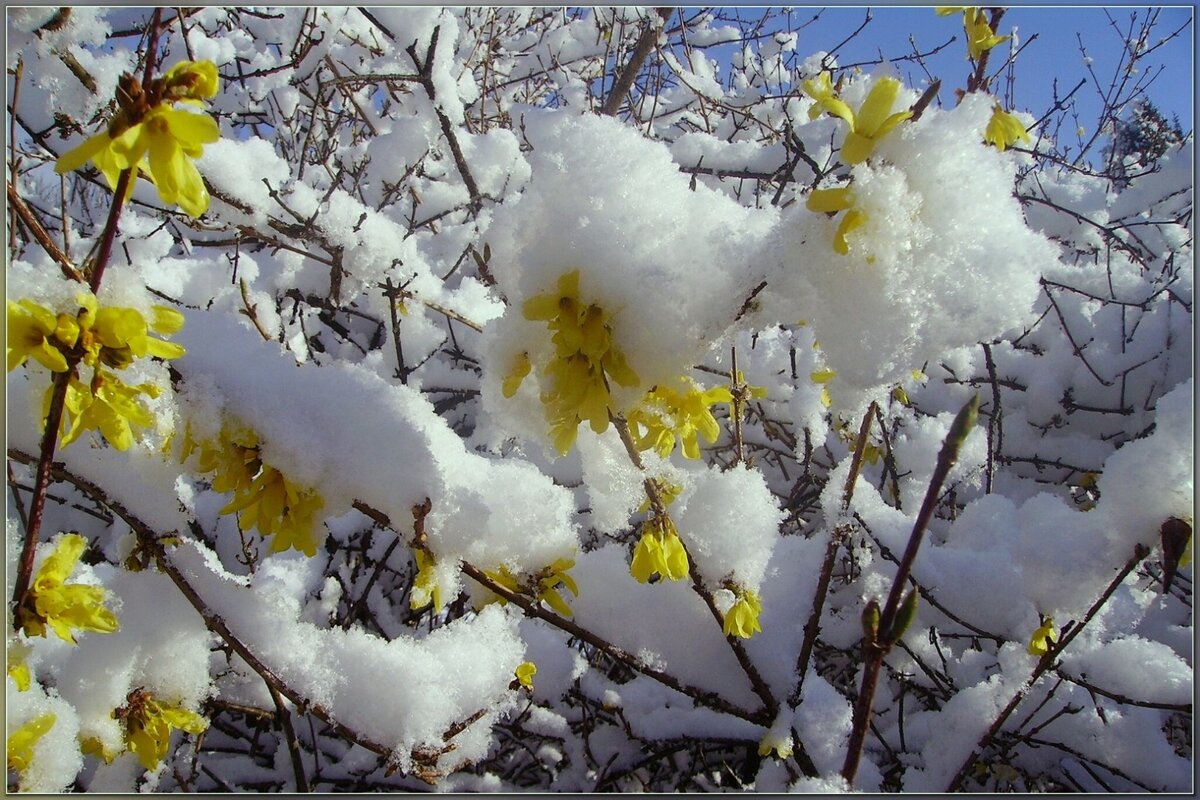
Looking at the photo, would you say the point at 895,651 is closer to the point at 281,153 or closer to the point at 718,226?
the point at 718,226

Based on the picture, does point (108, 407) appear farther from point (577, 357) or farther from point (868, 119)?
point (868, 119)

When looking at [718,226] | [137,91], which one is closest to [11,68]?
[137,91]

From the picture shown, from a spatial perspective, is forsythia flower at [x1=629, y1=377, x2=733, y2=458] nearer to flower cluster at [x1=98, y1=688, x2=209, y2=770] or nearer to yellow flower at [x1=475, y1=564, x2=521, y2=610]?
yellow flower at [x1=475, y1=564, x2=521, y2=610]

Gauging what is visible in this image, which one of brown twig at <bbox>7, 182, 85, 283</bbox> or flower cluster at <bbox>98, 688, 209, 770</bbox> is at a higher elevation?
brown twig at <bbox>7, 182, 85, 283</bbox>

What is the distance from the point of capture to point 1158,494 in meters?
0.93

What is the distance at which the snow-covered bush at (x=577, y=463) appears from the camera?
2.10 feet

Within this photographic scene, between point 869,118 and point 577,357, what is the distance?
13.4 inches

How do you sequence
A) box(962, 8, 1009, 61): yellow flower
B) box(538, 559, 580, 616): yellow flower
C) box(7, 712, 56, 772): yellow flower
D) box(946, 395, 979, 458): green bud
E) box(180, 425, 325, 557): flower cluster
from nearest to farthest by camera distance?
box(946, 395, 979, 458): green bud → box(180, 425, 325, 557): flower cluster → box(7, 712, 56, 772): yellow flower → box(538, 559, 580, 616): yellow flower → box(962, 8, 1009, 61): yellow flower

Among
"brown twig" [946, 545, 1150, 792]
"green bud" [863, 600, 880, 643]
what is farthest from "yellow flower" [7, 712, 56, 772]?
"brown twig" [946, 545, 1150, 792]

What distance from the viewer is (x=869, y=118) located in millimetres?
624

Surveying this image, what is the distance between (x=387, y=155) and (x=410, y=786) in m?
1.65

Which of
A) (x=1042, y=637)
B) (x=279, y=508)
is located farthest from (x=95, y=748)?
(x=1042, y=637)

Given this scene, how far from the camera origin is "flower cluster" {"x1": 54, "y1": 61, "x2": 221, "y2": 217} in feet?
2.08

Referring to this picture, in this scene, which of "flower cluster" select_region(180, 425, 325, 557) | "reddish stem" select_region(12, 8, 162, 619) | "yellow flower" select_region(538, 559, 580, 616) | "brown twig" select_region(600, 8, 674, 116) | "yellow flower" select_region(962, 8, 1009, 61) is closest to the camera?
"reddish stem" select_region(12, 8, 162, 619)
